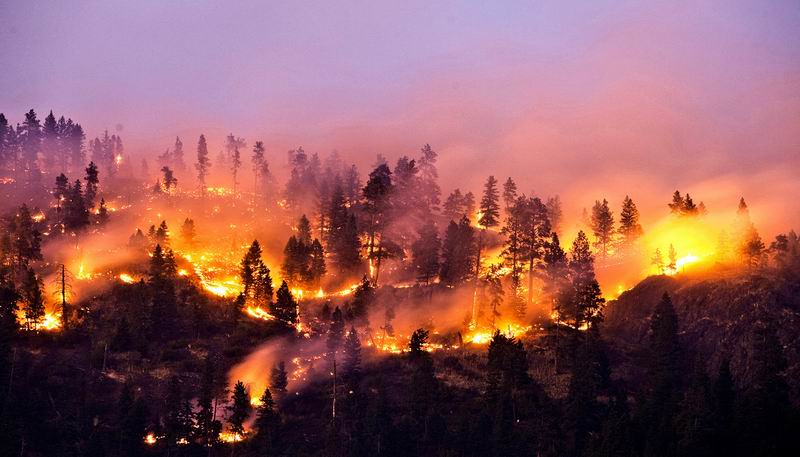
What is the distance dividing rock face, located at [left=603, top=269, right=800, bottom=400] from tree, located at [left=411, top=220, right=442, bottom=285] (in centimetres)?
2685

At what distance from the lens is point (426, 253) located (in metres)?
108

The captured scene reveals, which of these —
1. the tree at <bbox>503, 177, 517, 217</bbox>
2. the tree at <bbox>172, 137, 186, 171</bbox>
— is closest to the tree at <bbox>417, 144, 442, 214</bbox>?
the tree at <bbox>503, 177, 517, 217</bbox>

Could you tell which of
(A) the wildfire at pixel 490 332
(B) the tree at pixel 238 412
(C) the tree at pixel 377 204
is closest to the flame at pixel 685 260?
(A) the wildfire at pixel 490 332

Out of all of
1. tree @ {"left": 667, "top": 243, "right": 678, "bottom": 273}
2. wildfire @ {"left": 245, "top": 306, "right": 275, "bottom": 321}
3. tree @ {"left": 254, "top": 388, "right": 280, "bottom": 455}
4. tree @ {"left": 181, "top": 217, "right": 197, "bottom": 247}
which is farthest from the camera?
tree @ {"left": 181, "top": 217, "right": 197, "bottom": 247}

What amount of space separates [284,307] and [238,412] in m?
22.3

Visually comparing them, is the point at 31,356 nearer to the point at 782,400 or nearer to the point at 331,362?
the point at 331,362

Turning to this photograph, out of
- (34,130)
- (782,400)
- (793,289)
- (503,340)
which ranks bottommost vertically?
(782,400)

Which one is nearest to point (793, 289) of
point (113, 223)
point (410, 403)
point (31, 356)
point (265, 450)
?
point (410, 403)

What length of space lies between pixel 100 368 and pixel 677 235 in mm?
87546

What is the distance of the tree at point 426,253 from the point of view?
105 m

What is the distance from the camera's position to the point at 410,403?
7856cm

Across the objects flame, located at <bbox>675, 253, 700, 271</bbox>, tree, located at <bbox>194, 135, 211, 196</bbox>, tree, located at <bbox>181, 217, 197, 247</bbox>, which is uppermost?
tree, located at <bbox>194, 135, 211, 196</bbox>

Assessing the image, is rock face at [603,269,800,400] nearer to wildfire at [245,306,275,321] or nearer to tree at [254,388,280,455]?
tree at [254,388,280,455]

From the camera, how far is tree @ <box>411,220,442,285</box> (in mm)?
104750
